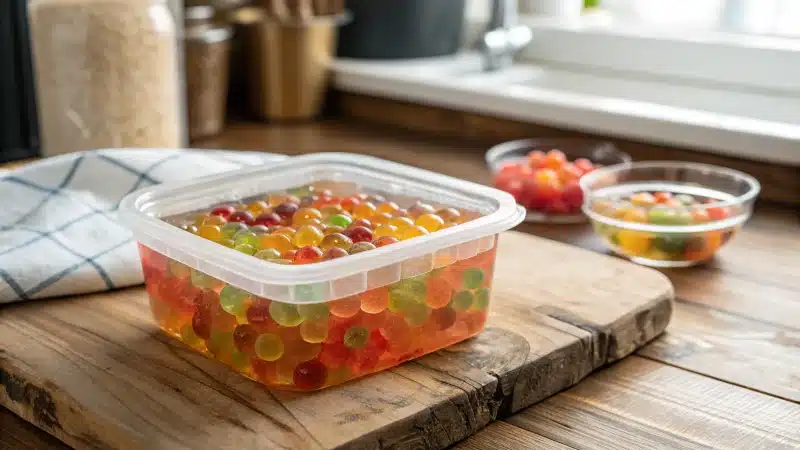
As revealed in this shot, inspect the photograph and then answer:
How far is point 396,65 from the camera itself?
1.93 m

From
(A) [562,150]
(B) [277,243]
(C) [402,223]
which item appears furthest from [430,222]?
(A) [562,150]

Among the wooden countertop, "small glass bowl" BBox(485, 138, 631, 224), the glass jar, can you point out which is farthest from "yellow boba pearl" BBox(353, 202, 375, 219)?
the glass jar

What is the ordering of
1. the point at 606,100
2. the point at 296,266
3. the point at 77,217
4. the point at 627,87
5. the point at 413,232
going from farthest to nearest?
the point at 627,87 → the point at 606,100 → the point at 77,217 → the point at 413,232 → the point at 296,266

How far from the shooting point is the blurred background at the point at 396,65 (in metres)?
1.41

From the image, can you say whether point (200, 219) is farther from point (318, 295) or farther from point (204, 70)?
point (204, 70)

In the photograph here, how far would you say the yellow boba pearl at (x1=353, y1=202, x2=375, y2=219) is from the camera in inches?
36.5

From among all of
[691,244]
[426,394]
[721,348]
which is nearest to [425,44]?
[691,244]

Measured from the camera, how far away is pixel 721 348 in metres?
0.96

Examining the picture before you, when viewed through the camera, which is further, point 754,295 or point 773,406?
point 754,295

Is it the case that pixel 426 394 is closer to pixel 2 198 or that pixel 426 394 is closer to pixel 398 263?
pixel 398 263

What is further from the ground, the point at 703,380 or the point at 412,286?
the point at 412,286

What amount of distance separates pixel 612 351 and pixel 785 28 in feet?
3.67

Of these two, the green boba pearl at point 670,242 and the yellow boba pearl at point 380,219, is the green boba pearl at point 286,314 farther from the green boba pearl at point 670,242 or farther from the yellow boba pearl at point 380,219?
the green boba pearl at point 670,242

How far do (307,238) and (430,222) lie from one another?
110mm
